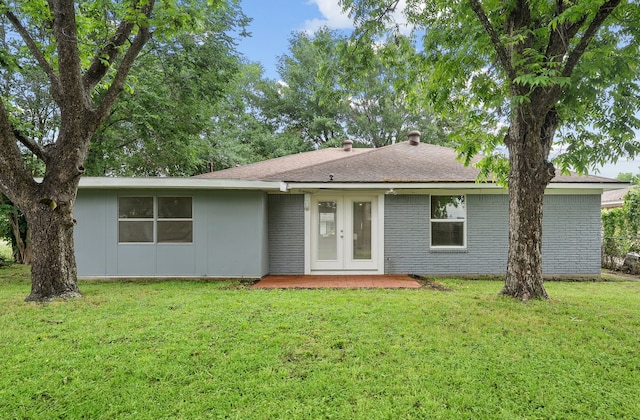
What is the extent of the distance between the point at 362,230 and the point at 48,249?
21.1 feet

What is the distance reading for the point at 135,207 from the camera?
8.10m

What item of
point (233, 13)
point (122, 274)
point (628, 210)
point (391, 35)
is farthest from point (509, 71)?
point (233, 13)

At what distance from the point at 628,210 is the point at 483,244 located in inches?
205

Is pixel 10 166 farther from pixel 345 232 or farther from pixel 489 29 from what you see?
pixel 489 29

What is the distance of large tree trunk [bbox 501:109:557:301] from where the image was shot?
17.5ft

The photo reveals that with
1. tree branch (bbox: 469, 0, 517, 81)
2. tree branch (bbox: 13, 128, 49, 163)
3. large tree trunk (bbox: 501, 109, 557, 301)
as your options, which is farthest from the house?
tree branch (bbox: 469, 0, 517, 81)

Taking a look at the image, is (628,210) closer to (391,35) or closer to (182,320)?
(391,35)

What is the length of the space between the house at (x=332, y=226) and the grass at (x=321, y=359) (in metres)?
2.51

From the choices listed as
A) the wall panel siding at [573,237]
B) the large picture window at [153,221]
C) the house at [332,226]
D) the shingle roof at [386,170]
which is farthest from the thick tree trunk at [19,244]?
the wall panel siding at [573,237]

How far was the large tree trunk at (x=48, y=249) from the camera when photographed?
5.62 m

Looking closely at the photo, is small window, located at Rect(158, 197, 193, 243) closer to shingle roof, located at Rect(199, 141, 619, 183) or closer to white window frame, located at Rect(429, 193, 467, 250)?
shingle roof, located at Rect(199, 141, 619, 183)

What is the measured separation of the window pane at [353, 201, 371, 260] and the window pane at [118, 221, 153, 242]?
5022mm

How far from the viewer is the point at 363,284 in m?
7.28

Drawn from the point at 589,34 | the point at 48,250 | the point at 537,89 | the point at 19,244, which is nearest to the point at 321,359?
the point at 537,89
